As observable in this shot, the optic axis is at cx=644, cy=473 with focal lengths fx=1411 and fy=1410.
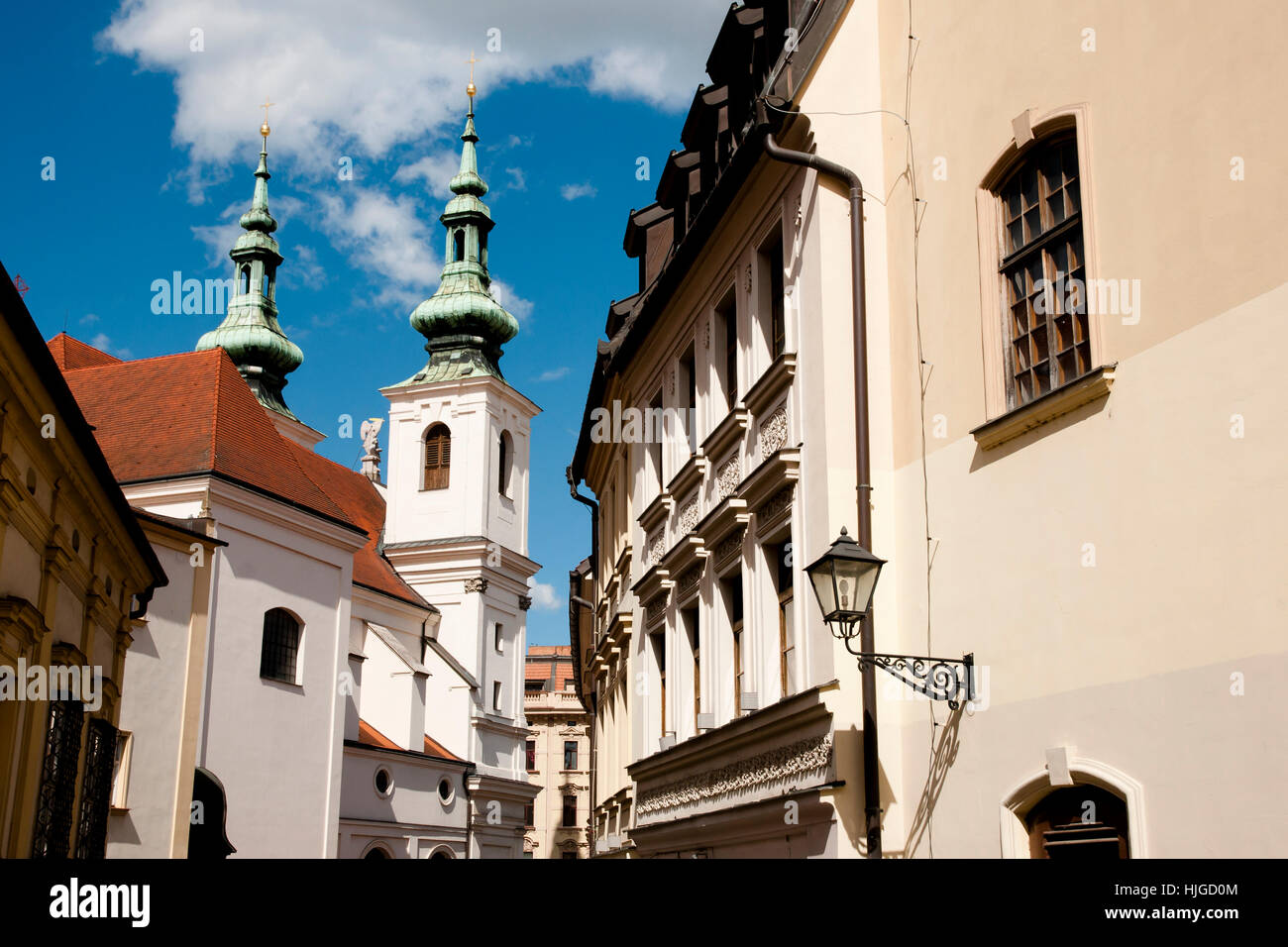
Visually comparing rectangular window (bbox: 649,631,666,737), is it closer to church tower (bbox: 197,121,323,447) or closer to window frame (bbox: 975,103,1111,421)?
window frame (bbox: 975,103,1111,421)

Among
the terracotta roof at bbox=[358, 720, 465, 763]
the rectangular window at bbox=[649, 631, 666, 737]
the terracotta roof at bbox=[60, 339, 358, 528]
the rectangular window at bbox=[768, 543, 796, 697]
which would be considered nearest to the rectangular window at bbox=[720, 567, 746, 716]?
Result: the rectangular window at bbox=[768, 543, 796, 697]

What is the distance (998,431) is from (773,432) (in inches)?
139

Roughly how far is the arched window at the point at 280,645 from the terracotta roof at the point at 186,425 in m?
2.71

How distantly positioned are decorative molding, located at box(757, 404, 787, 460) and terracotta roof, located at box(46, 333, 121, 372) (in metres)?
26.0

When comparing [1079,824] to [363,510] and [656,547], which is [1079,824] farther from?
[363,510]

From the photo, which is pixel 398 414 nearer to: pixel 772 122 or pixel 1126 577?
pixel 772 122

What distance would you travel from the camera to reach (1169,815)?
780 cm

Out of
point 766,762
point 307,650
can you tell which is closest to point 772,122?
point 766,762

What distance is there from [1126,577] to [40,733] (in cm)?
1039

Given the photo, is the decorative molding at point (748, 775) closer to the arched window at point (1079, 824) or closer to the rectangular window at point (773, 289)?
the arched window at point (1079, 824)

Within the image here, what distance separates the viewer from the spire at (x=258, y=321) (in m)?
61.2

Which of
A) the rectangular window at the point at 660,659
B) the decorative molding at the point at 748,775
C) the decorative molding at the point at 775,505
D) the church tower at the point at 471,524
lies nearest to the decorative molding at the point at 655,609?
the rectangular window at the point at 660,659

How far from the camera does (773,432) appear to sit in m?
13.0

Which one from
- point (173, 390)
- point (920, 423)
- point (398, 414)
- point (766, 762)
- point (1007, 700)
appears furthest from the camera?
point (398, 414)
